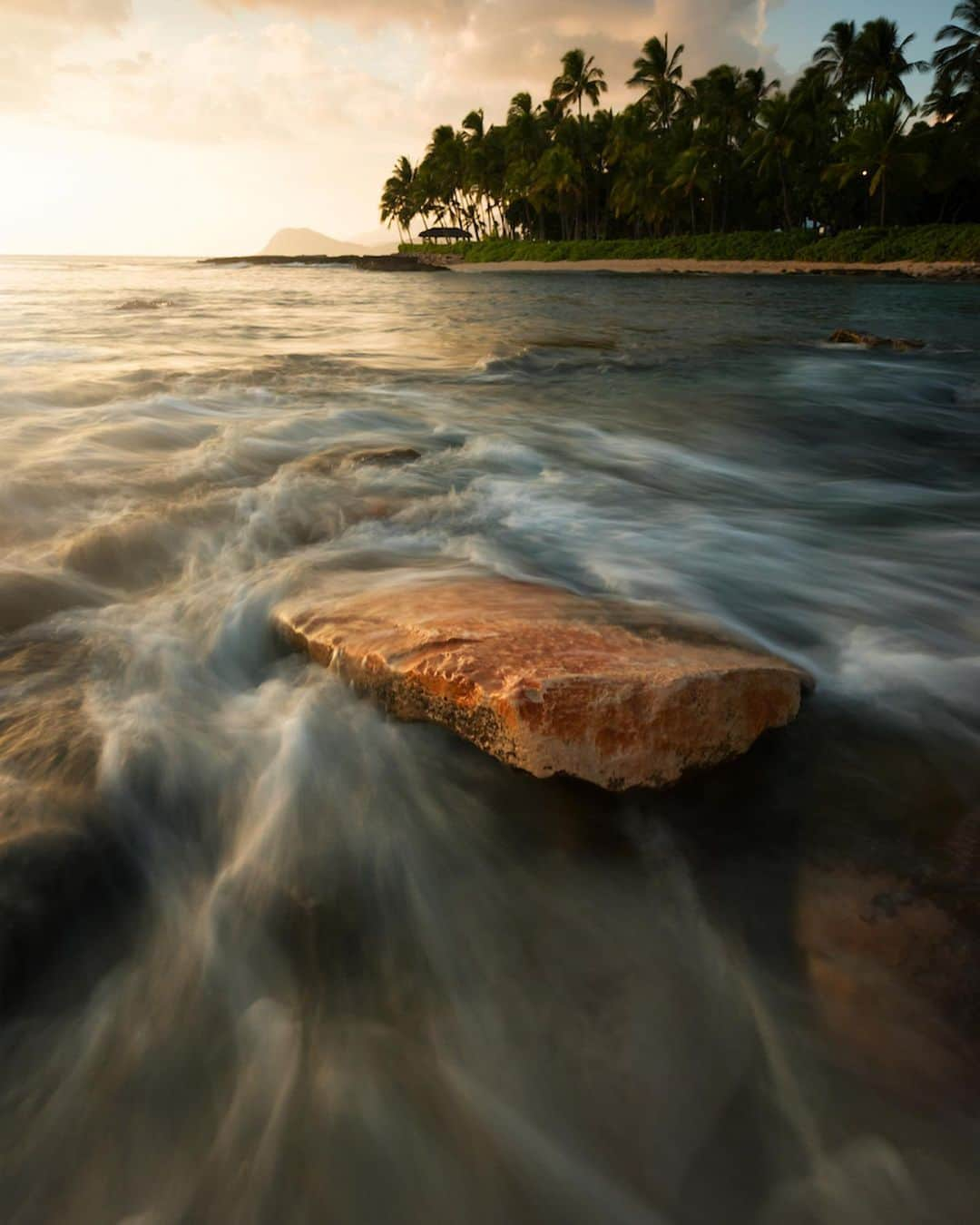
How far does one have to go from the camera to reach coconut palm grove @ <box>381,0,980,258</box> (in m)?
37.9

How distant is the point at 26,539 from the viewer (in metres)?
4.14

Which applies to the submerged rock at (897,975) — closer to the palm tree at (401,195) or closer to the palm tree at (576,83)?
the palm tree at (576,83)

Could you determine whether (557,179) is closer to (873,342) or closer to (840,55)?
(840,55)

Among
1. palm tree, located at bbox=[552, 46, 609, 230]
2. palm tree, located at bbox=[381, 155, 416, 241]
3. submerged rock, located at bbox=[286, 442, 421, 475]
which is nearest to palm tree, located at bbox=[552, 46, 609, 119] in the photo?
palm tree, located at bbox=[552, 46, 609, 230]

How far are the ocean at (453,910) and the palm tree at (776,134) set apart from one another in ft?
150

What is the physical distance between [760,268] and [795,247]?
364 cm

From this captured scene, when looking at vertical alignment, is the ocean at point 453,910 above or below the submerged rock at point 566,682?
below

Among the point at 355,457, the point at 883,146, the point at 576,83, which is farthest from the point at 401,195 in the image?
the point at 355,457

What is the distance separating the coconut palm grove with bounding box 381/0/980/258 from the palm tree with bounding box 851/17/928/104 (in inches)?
2.8

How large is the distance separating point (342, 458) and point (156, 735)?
3.55 meters

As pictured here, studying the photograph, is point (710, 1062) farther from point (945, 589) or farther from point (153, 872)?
point (945, 589)

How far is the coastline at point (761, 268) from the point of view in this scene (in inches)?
1243

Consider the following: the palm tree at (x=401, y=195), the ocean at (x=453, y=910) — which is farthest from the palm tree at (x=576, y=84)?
the ocean at (x=453, y=910)

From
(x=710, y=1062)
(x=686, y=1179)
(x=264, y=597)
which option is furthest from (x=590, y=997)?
(x=264, y=597)
